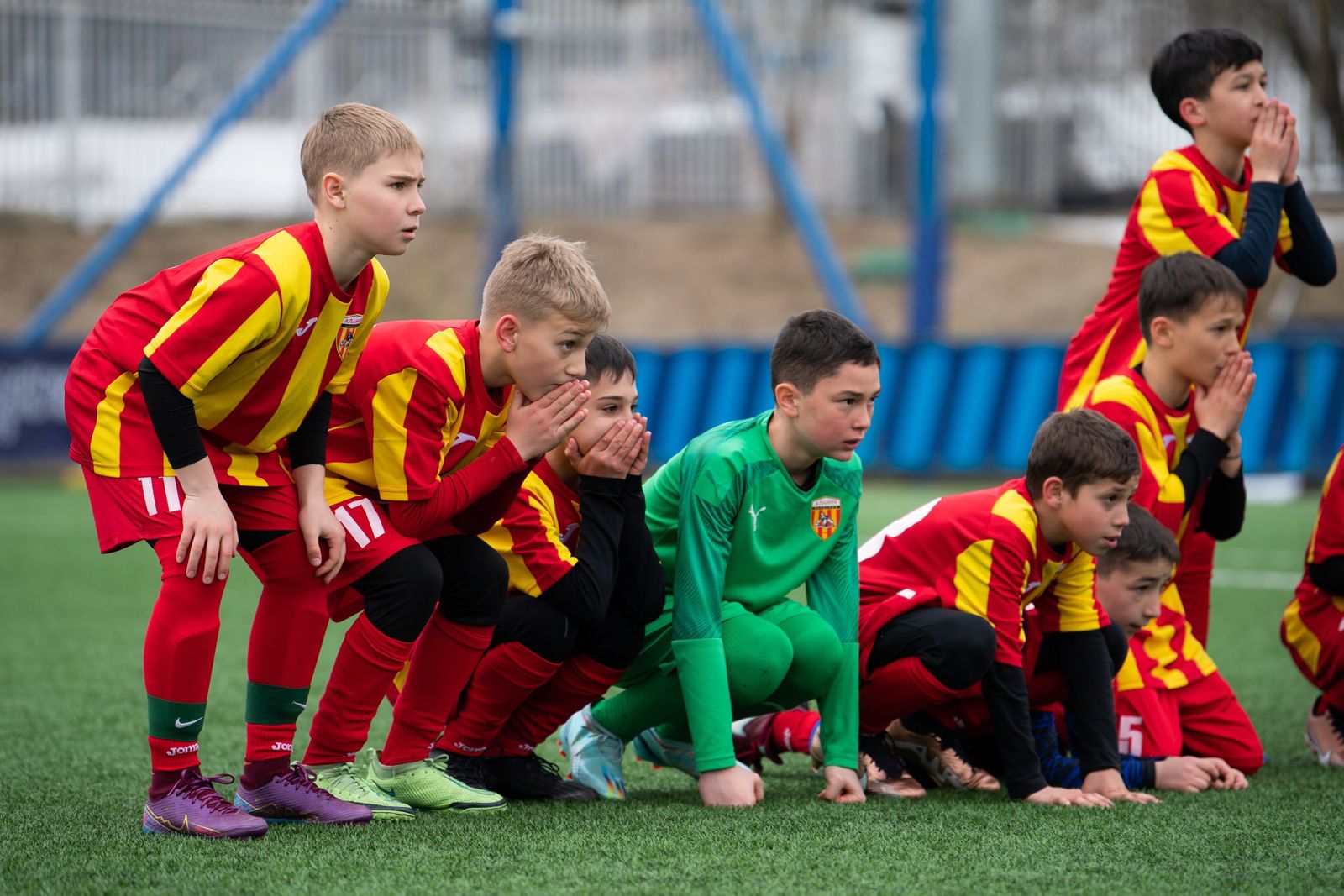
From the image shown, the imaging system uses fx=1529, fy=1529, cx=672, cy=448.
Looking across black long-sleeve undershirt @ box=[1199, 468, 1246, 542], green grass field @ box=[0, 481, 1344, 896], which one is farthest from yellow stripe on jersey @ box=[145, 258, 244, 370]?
black long-sleeve undershirt @ box=[1199, 468, 1246, 542]

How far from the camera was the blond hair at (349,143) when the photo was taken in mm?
2873

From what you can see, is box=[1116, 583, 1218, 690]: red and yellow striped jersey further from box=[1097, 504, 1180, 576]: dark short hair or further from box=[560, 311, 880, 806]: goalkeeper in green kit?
box=[560, 311, 880, 806]: goalkeeper in green kit

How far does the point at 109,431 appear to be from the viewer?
2.81m

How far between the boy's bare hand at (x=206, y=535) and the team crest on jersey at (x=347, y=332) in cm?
39

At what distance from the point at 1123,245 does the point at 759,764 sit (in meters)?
1.73

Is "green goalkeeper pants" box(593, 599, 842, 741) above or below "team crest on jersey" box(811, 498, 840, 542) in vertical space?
below

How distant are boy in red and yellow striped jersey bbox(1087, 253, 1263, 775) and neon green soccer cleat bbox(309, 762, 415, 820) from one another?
173 cm

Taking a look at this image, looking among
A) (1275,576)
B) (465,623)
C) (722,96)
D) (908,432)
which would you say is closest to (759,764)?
(465,623)

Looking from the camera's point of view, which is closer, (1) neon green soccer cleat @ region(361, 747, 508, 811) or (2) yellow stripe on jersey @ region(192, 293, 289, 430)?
(2) yellow stripe on jersey @ region(192, 293, 289, 430)

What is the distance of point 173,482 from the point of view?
279 centimetres

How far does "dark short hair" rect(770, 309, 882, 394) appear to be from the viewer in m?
3.27

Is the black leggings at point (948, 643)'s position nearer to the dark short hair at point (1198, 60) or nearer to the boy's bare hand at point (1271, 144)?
the boy's bare hand at point (1271, 144)

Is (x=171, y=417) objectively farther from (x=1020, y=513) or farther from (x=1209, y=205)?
(x=1209, y=205)

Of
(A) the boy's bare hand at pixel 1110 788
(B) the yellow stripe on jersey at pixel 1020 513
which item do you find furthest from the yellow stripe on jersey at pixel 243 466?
(A) the boy's bare hand at pixel 1110 788
